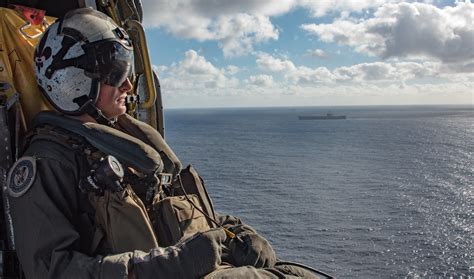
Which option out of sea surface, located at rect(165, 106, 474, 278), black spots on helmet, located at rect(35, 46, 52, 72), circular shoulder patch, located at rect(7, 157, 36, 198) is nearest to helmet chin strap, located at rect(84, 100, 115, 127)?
black spots on helmet, located at rect(35, 46, 52, 72)

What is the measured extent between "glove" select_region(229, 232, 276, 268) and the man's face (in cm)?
137

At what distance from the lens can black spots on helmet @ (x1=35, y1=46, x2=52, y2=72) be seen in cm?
326

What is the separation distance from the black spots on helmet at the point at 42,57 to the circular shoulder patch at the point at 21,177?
2.60 feet

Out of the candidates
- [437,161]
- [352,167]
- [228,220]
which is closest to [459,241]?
[352,167]

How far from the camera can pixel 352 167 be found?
226 feet

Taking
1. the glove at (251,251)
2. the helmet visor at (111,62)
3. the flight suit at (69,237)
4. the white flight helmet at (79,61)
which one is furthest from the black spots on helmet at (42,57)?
the glove at (251,251)

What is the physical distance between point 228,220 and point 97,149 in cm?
141

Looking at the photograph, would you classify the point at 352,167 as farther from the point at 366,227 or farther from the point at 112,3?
the point at 112,3

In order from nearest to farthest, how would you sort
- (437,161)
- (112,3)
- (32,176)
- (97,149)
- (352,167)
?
(32,176) → (97,149) → (112,3) → (352,167) → (437,161)

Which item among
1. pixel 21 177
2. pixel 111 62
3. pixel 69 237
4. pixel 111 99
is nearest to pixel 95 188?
pixel 69 237

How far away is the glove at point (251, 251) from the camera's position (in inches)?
133

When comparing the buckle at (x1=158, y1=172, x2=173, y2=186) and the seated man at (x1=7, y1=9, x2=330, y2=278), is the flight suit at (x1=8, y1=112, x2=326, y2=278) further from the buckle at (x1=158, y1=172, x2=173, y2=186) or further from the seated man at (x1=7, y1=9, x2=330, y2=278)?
the buckle at (x1=158, y1=172, x2=173, y2=186)

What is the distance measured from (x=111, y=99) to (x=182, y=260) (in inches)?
56.7

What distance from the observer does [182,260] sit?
2646 mm
